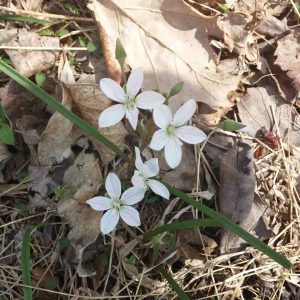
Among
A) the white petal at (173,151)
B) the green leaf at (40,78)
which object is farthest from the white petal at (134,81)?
the green leaf at (40,78)

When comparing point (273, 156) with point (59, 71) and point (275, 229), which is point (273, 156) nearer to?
point (275, 229)

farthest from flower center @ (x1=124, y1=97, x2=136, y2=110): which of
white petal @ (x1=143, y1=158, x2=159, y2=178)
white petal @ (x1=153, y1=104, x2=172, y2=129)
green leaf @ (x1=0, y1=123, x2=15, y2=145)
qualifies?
green leaf @ (x1=0, y1=123, x2=15, y2=145)

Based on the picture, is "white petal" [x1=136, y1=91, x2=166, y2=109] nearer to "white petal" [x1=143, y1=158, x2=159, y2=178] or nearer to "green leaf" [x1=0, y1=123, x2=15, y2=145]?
"white petal" [x1=143, y1=158, x2=159, y2=178]

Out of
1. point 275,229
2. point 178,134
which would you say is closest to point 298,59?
point 275,229

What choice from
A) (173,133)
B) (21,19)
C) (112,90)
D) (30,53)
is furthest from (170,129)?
(21,19)

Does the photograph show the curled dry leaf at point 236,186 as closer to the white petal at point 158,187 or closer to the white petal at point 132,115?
the white petal at point 158,187
